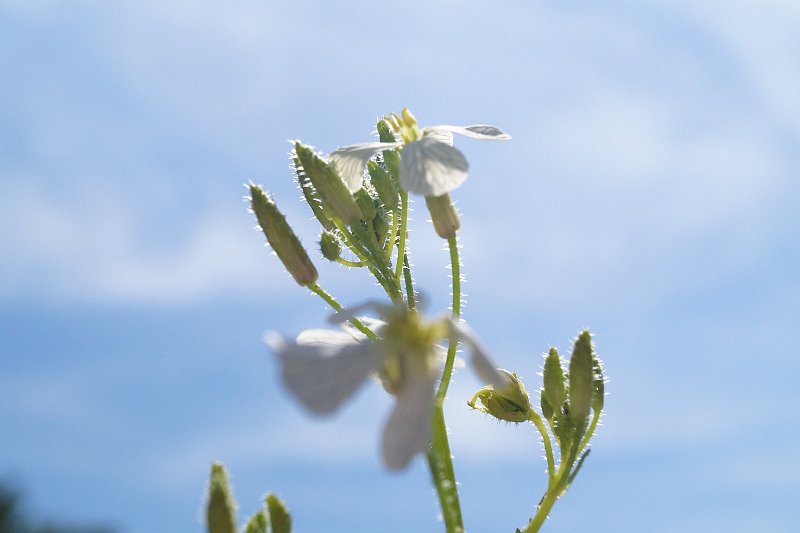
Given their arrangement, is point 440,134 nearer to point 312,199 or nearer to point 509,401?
point 312,199

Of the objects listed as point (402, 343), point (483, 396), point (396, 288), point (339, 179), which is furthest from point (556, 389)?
point (339, 179)

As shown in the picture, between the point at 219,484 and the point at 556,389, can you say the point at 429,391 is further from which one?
the point at 556,389

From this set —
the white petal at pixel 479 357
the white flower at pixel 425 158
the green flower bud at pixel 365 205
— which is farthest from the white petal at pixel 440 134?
the white petal at pixel 479 357

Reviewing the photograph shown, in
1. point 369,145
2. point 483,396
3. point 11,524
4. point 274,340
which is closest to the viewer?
point 274,340

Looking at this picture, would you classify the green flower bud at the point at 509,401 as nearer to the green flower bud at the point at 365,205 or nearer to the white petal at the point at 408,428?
the green flower bud at the point at 365,205

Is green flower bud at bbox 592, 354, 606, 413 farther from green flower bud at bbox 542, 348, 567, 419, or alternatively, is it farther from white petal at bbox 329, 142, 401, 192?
white petal at bbox 329, 142, 401, 192

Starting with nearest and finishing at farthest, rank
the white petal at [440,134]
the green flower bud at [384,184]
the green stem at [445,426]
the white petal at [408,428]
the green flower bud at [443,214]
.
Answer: the white petal at [408,428] < the green stem at [445,426] < the green flower bud at [443,214] < the white petal at [440,134] < the green flower bud at [384,184]
